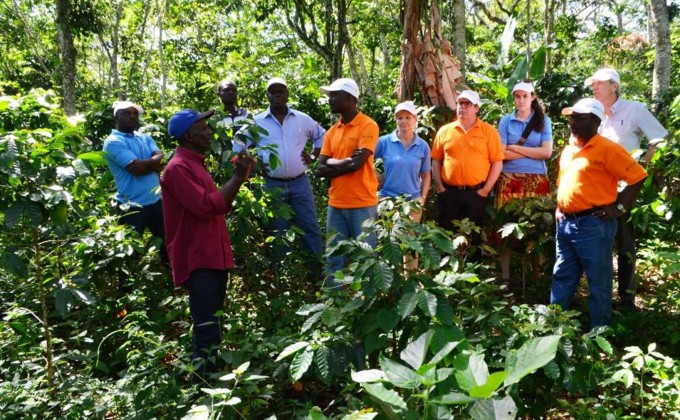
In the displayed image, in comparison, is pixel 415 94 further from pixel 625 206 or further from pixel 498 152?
pixel 625 206

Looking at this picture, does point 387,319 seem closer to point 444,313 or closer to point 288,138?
point 444,313

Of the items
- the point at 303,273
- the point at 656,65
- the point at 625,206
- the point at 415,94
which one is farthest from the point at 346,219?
the point at 656,65

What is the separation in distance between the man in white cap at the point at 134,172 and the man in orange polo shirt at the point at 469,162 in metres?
2.55

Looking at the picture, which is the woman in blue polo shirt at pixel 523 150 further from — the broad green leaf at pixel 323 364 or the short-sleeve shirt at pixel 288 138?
the broad green leaf at pixel 323 364

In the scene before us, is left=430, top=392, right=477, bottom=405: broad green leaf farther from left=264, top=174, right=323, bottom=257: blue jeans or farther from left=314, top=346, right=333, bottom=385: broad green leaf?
left=264, top=174, right=323, bottom=257: blue jeans

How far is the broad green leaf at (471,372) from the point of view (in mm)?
1223

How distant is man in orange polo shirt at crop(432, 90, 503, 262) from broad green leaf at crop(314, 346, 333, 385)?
8.57 ft

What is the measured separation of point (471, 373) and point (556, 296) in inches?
118

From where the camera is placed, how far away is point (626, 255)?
14.2 feet

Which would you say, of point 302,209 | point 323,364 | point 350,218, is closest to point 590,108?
point 350,218

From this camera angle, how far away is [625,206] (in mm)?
3568

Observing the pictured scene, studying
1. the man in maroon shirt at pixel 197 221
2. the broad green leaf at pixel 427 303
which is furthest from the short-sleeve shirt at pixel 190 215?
the broad green leaf at pixel 427 303

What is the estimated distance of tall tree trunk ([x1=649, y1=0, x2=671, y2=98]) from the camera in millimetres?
8570

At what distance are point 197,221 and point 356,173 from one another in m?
1.62
